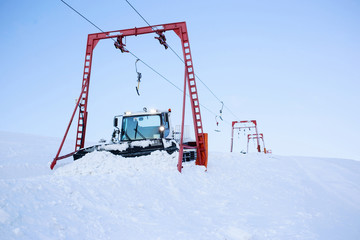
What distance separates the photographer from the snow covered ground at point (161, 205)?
11.1ft

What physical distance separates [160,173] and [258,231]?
304cm

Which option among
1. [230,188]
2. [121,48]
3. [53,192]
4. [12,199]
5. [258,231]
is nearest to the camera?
[12,199]

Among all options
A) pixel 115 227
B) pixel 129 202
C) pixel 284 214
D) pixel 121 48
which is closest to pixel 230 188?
pixel 284 214

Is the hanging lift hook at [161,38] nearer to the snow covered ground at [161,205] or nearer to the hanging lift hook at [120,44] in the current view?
the hanging lift hook at [120,44]

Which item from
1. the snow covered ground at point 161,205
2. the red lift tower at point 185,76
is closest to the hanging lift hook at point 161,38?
the red lift tower at point 185,76

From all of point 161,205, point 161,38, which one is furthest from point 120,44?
point 161,205

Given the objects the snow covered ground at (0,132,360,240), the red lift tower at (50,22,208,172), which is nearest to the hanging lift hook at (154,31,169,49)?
the red lift tower at (50,22,208,172)

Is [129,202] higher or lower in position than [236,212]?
higher

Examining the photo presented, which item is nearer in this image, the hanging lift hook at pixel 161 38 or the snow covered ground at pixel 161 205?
the snow covered ground at pixel 161 205

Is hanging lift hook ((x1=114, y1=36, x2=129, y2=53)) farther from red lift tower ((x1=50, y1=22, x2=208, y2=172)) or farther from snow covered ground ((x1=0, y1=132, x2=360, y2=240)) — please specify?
snow covered ground ((x1=0, y1=132, x2=360, y2=240))

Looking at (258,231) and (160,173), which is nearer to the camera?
(258,231)

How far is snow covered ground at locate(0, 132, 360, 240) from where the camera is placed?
3381mm

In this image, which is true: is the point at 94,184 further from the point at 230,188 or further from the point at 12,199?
the point at 230,188

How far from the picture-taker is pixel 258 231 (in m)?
4.49
